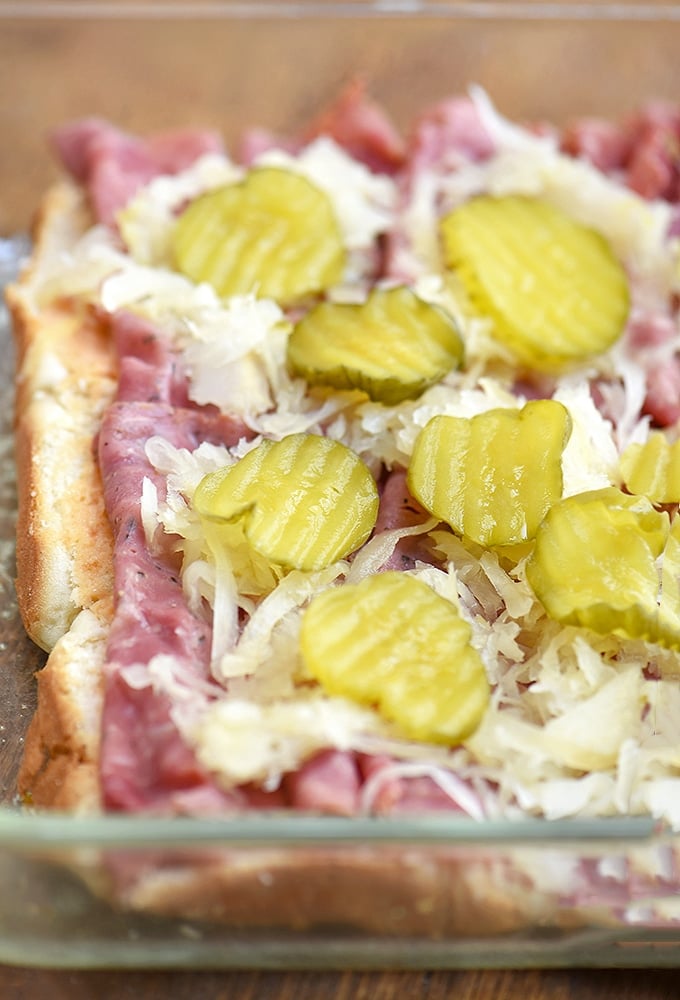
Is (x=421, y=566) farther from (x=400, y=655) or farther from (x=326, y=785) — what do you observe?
(x=326, y=785)

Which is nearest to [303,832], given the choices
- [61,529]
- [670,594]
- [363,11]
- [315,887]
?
[315,887]

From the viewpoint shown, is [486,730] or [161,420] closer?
[486,730]

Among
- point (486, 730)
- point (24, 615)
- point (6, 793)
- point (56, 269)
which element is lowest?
point (6, 793)

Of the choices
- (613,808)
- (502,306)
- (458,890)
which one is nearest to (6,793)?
(458,890)

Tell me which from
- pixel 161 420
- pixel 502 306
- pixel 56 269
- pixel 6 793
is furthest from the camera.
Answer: pixel 56 269

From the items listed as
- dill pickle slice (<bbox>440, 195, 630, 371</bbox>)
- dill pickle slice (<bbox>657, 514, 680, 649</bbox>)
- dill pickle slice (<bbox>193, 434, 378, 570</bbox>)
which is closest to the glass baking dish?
dill pickle slice (<bbox>657, 514, 680, 649</bbox>)

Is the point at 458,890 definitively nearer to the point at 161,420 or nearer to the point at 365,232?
the point at 161,420

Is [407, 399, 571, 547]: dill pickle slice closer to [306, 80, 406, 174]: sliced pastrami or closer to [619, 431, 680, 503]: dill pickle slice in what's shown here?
[619, 431, 680, 503]: dill pickle slice
